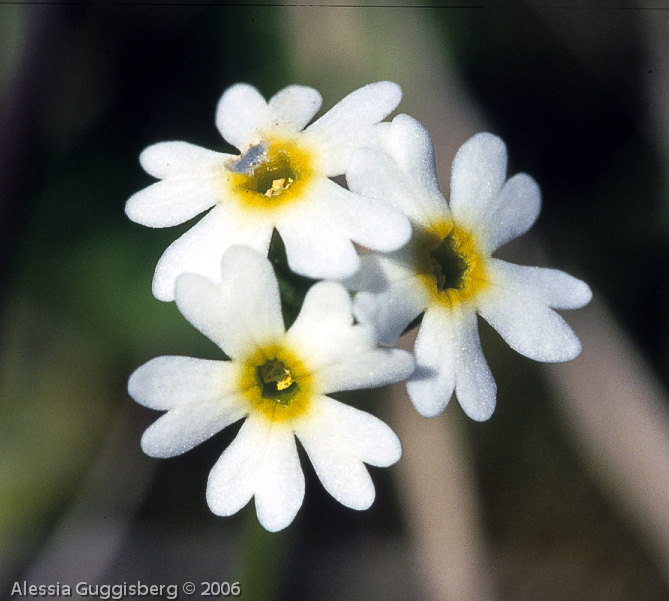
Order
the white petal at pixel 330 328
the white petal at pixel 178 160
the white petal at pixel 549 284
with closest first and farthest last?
the white petal at pixel 330 328
the white petal at pixel 549 284
the white petal at pixel 178 160

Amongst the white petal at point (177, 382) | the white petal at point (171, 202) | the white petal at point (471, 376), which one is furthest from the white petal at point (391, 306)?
the white petal at point (171, 202)

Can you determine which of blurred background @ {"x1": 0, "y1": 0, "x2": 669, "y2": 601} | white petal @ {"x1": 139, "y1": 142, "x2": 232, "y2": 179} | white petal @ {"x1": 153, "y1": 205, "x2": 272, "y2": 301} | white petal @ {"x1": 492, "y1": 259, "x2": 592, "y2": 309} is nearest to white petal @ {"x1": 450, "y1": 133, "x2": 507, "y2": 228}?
white petal @ {"x1": 492, "y1": 259, "x2": 592, "y2": 309}

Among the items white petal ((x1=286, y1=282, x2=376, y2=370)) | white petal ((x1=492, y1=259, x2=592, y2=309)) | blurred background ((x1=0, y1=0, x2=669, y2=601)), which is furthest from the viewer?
blurred background ((x1=0, y1=0, x2=669, y2=601))

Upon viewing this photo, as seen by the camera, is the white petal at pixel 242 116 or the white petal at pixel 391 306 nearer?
the white petal at pixel 391 306

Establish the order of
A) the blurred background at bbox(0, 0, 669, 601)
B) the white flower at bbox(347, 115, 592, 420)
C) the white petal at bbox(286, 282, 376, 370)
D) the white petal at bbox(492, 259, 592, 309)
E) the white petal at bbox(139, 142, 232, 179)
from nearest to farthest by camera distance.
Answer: the white petal at bbox(286, 282, 376, 370), the white flower at bbox(347, 115, 592, 420), the white petal at bbox(492, 259, 592, 309), the white petal at bbox(139, 142, 232, 179), the blurred background at bbox(0, 0, 669, 601)

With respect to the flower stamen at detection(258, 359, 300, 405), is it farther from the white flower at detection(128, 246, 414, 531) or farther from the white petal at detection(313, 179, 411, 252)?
the white petal at detection(313, 179, 411, 252)

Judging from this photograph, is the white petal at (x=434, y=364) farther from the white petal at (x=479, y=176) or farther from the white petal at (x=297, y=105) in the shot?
the white petal at (x=297, y=105)

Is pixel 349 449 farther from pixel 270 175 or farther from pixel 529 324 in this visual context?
pixel 270 175

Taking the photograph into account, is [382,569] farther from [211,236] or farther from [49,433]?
[211,236]

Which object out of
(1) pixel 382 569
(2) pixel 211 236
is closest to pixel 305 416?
(2) pixel 211 236
